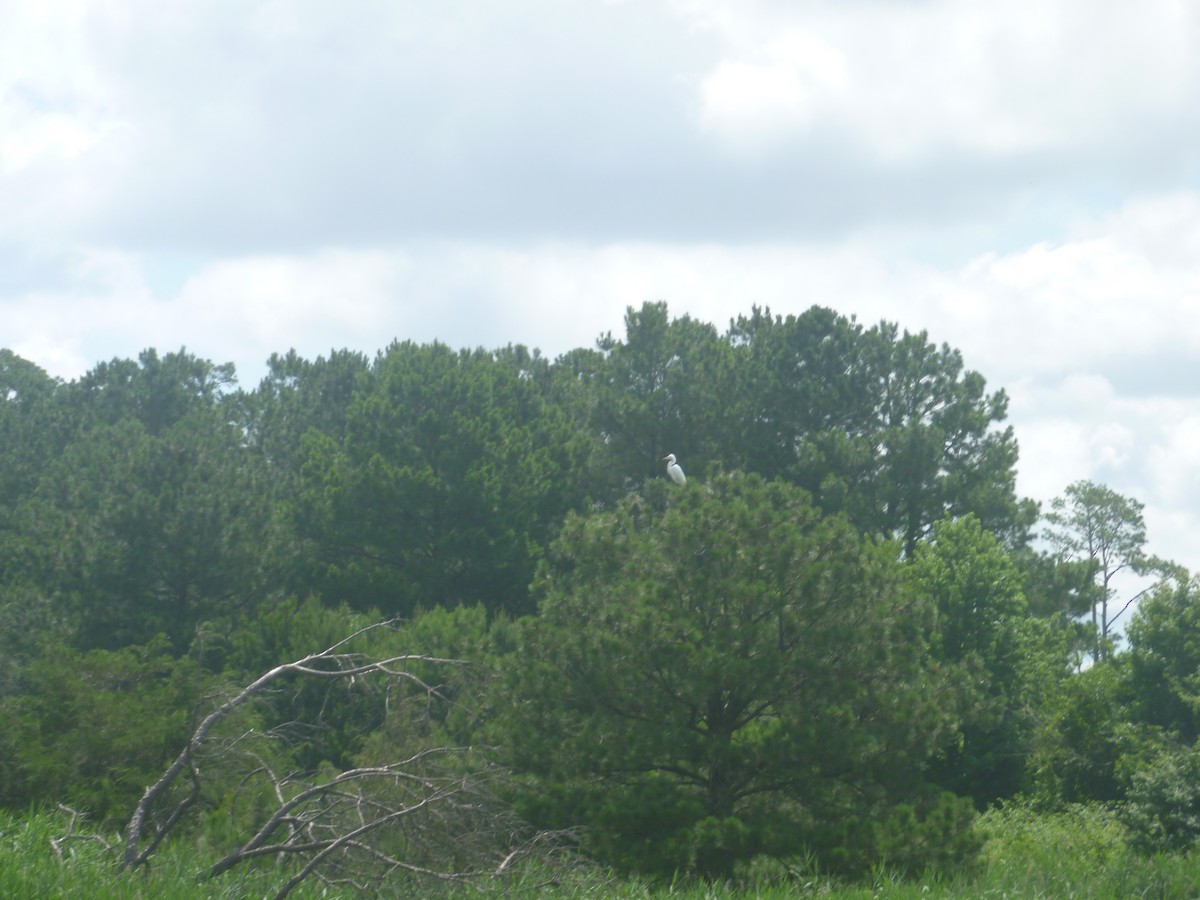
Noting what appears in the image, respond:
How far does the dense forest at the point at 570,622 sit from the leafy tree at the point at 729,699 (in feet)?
0.16

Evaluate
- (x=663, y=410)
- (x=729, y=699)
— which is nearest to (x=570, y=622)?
(x=729, y=699)

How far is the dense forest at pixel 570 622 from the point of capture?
17.4 metres

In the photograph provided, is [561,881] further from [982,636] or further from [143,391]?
[143,391]

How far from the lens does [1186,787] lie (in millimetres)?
20578

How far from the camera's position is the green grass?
10.9 m

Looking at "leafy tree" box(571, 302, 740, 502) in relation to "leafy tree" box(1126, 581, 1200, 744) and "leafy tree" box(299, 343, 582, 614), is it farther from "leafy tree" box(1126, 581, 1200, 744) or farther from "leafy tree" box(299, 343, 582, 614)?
"leafy tree" box(1126, 581, 1200, 744)

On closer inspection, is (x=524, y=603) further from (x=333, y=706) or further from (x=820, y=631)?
(x=820, y=631)

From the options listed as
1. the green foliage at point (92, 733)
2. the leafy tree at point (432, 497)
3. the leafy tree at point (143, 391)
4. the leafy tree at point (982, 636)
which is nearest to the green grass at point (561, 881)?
the green foliage at point (92, 733)

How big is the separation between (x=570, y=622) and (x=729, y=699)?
96.4 inches

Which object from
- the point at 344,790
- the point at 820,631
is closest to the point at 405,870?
the point at 344,790

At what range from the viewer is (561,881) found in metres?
12.3

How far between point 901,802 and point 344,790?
8.21 m

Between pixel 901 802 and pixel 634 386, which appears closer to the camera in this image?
pixel 901 802

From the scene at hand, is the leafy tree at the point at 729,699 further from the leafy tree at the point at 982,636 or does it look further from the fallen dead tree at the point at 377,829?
the leafy tree at the point at 982,636
